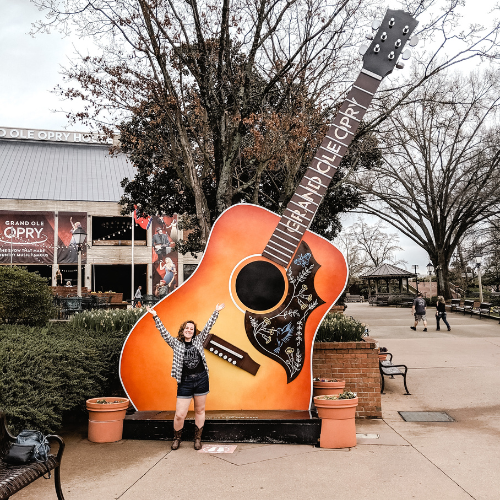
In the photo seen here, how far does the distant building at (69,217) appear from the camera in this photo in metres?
31.8

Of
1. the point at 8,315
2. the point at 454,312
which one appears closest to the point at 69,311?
the point at 8,315

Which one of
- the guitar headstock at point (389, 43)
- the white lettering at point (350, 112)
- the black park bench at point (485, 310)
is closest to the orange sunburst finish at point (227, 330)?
the white lettering at point (350, 112)

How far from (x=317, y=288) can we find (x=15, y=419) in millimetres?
3512

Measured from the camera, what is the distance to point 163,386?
6.08 meters

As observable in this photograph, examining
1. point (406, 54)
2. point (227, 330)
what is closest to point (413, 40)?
point (406, 54)

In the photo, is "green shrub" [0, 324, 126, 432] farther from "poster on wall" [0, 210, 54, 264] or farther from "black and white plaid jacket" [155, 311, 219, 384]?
"poster on wall" [0, 210, 54, 264]

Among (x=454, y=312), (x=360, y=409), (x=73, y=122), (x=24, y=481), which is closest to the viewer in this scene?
(x=24, y=481)

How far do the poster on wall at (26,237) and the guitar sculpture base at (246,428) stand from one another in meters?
27.9

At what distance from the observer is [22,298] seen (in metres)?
7.43

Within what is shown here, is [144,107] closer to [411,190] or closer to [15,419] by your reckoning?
[15,419]

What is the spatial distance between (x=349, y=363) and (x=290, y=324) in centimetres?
168

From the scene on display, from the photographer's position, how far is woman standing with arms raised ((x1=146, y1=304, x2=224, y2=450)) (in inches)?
212

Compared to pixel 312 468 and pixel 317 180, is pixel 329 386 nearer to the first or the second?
pixel 312 468

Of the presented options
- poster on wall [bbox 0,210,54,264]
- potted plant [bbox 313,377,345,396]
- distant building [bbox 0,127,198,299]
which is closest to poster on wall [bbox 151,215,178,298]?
distant building [bbox 0,127,198,299]
